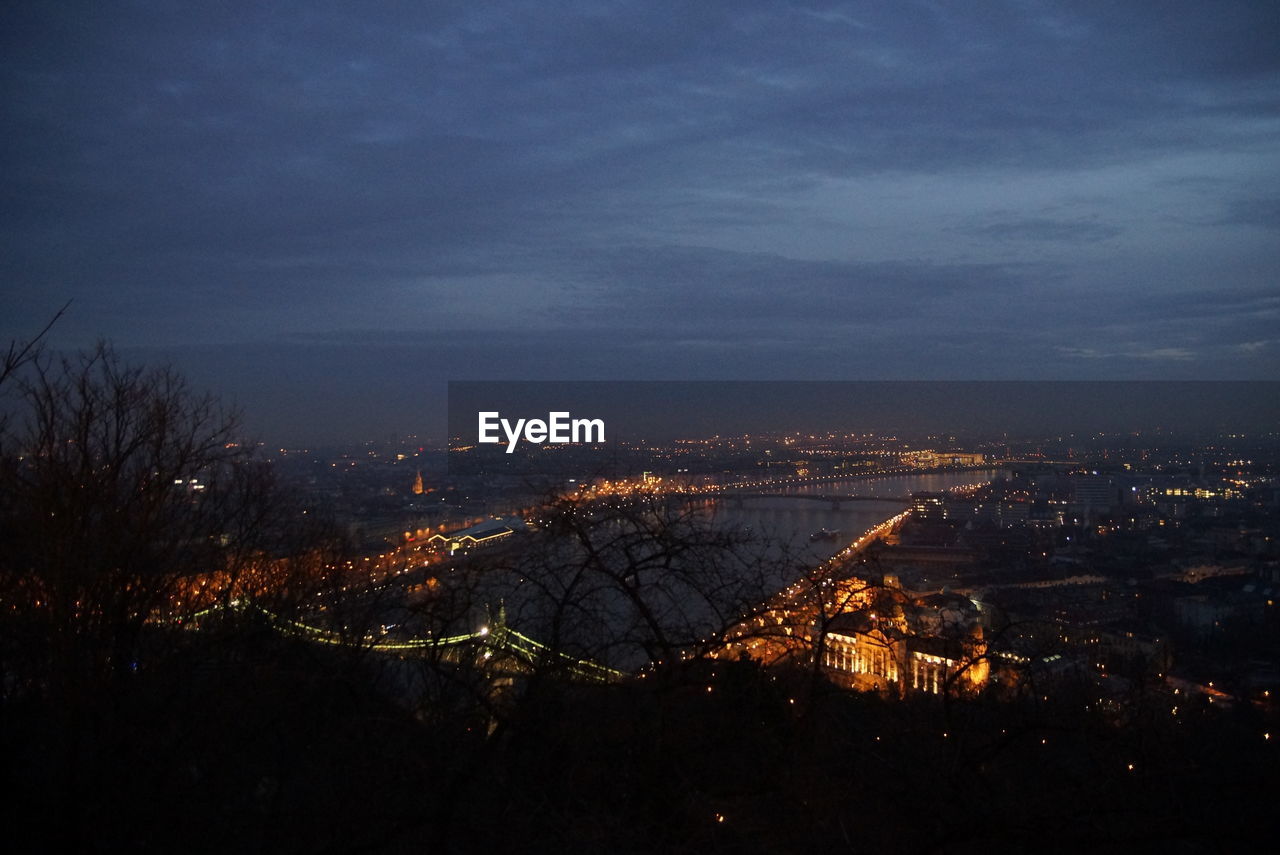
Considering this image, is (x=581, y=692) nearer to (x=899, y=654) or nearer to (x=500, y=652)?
(x=500, y=652)

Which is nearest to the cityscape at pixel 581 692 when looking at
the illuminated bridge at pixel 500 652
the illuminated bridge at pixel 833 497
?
the illuminated bridge at pixel 500 652

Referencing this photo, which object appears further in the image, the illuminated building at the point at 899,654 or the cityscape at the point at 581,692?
the illuminated building at the point at 899,654

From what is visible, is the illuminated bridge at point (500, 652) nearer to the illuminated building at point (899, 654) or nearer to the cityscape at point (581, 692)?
the cityscape at point (581, 692)

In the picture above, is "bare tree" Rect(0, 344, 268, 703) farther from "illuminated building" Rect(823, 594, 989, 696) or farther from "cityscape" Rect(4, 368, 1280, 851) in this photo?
"illuminated building" Rect(823, 594, 989, 696)

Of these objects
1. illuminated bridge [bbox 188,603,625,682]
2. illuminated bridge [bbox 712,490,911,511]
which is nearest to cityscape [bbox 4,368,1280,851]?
illuminated bridge [bbox 188,603,625,682]

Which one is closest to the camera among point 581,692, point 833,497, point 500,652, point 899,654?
point 581,692

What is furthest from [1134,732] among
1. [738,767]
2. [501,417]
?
[501,417]

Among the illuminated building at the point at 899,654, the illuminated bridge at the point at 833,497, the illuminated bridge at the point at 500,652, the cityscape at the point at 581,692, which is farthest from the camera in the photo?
the illuminated bridge at the point at 833,497

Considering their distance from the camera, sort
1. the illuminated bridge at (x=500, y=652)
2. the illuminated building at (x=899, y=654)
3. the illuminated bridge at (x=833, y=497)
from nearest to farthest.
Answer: the illuminated bridge at (x=500, y=652) < the illuminated building at (x=899, y=654) < the illuminated bridge at (x=833, y=497)

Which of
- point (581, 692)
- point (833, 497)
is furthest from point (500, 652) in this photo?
point (833, 497)

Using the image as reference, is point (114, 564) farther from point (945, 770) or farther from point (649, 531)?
point (945, 770)

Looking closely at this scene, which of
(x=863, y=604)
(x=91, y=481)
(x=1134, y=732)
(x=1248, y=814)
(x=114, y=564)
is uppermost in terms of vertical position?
(x=91, y=481)
